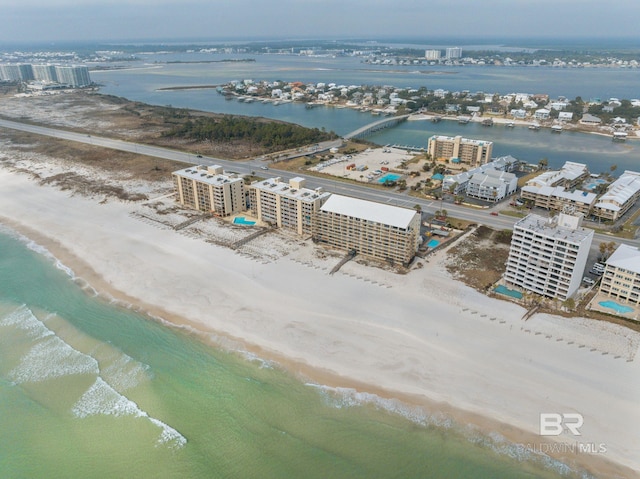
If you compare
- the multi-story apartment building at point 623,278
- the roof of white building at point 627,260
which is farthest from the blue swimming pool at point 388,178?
the multi-story apartment building at point 623,278

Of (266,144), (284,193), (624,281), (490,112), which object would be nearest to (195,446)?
(284,193)

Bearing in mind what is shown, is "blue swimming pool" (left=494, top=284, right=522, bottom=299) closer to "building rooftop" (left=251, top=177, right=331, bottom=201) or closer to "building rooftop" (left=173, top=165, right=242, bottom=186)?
"building rooftop" (left=251, top=177, right=331, bottom=201)

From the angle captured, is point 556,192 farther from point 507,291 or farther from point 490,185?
point 507,291

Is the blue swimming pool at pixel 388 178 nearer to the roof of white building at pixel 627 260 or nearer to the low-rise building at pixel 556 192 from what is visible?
the low-rise building at pixel 556 192

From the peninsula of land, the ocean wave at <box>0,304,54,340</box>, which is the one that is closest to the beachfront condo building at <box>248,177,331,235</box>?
the peninsula of land

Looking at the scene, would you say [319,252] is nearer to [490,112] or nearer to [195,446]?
[195,446]

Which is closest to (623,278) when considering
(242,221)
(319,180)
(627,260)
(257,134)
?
(627,260)

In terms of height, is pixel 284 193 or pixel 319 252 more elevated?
pixel 284 193
